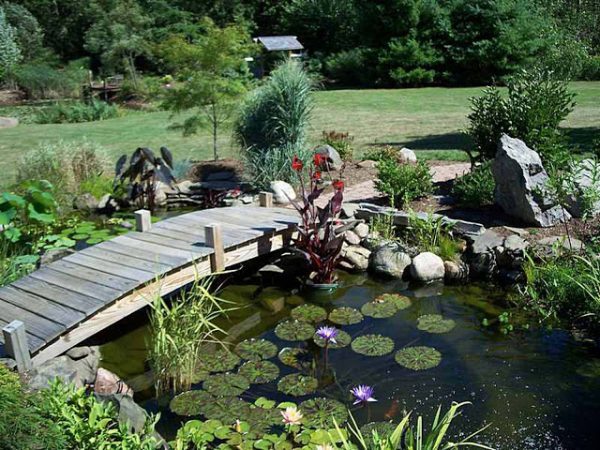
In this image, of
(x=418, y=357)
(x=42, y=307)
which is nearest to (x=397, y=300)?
(x=418, y=357)

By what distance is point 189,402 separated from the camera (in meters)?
4.29

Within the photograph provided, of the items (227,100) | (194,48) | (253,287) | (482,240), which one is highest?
(194,48)

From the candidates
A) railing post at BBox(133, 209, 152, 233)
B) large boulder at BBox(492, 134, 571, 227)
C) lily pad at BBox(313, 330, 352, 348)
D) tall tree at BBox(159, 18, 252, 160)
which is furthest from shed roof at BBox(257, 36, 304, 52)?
lily pad at BBox(313, 330, 352, 348)

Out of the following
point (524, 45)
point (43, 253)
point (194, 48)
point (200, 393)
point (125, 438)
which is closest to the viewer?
point (125, 438)

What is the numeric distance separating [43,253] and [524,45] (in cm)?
1880

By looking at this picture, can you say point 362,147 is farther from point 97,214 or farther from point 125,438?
point 125,438

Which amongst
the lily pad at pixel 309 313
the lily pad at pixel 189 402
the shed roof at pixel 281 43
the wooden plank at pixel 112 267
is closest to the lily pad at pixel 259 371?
the lily pad at pixel 189 402

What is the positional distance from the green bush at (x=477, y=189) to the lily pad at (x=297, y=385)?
12.0 ft

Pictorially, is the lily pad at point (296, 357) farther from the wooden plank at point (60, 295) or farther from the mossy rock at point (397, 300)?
the wooden plank at point (60, 295)

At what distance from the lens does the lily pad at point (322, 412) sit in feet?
13.0

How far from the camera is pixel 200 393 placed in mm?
4379

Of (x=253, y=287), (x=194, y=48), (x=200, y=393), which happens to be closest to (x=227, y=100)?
(x=194, y=48)

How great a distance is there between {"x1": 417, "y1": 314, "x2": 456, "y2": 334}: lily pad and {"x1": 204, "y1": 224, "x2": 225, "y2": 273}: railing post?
1875 mm

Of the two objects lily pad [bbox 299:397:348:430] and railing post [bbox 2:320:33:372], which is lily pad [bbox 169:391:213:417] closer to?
lily pad [bbox 299:397:348:430]
